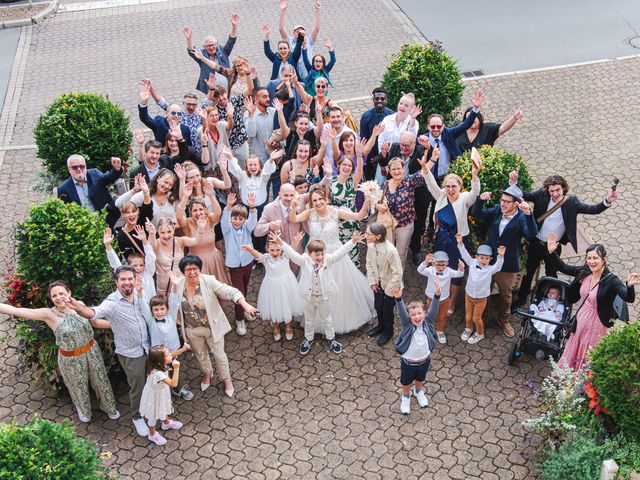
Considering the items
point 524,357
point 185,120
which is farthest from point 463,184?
point 185,120

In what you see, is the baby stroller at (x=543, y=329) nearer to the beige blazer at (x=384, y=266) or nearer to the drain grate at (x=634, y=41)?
the beige blazer at (x=384, y=266)

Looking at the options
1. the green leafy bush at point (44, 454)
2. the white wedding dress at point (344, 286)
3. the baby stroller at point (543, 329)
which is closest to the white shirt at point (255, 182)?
the white wedding dress at point (344, 286)

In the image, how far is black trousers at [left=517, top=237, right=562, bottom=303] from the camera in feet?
33.3

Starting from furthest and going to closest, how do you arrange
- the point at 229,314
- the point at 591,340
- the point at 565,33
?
1. the point at 565,33
2. the point at 229,314
3. the point at 591,340

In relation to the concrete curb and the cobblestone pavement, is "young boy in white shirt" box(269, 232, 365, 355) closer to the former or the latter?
the cobblestone pavement

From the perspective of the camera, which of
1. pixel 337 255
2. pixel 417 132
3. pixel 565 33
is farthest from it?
pixel 565 33

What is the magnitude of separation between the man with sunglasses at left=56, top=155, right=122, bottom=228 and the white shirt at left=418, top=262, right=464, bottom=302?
4280 millimetres

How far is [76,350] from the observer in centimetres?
887

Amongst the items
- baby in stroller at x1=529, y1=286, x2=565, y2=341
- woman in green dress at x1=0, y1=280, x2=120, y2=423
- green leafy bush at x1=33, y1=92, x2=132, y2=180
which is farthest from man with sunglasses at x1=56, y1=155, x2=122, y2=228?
baby in stroller at x1=529, y1=286, x2=565, y2=341

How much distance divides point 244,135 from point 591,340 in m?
6.08

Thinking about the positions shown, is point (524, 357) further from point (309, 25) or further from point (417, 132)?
point (309, 25)

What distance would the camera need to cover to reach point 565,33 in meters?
18.6

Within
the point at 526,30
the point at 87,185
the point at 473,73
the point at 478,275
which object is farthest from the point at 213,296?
the point at 526,30

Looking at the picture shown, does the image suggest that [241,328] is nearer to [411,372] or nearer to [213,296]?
[213,296]
